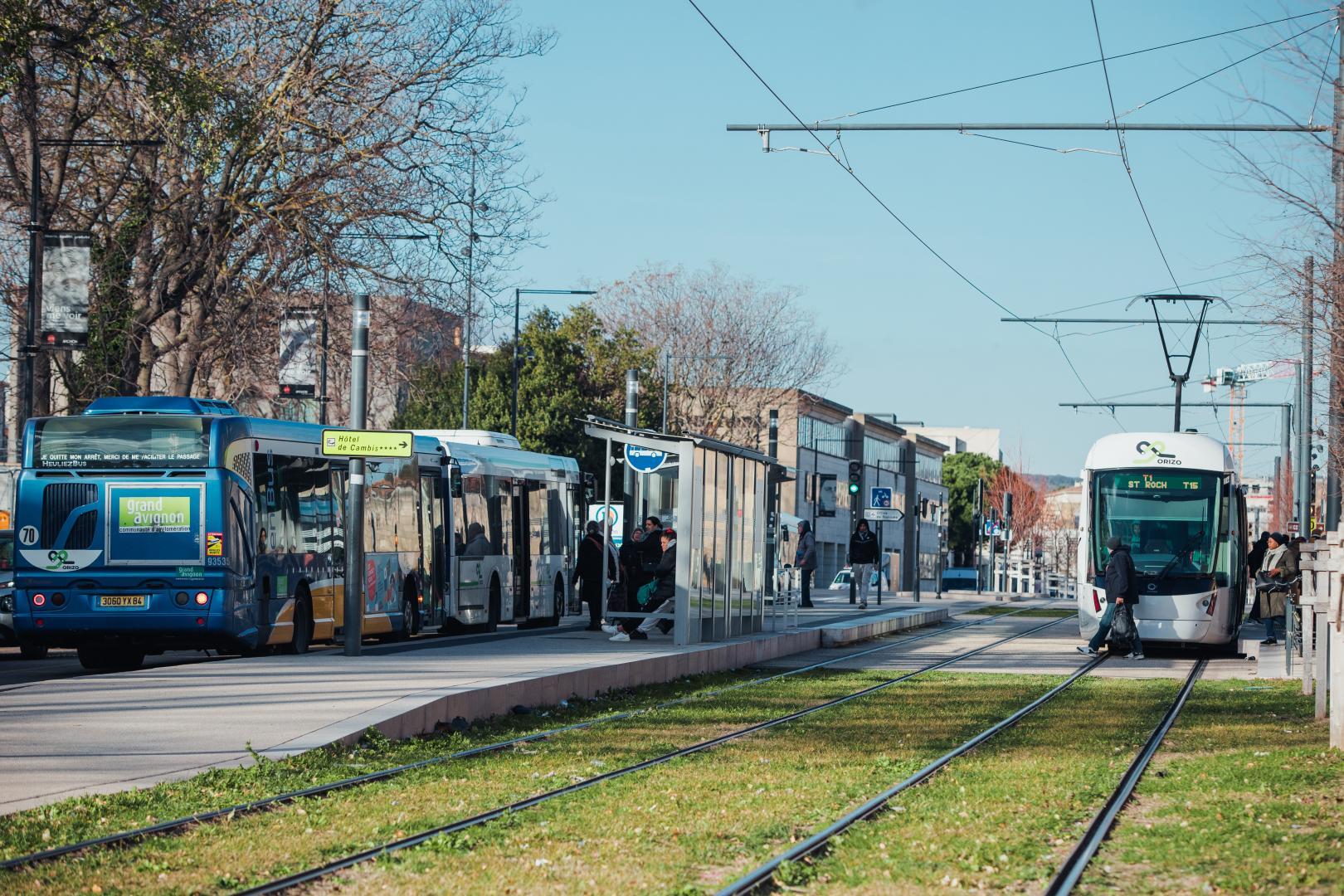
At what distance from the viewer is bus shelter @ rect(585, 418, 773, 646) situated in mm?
22500

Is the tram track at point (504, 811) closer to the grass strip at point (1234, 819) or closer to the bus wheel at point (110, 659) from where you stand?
the grass strip at point (1234, 819)

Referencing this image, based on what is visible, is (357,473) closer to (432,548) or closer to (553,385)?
(432,548)

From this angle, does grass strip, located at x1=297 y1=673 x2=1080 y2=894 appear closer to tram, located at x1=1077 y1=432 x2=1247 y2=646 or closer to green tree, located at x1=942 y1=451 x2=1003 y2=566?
tram, located at x1=1077 y1=432 x2=1247 y2=646

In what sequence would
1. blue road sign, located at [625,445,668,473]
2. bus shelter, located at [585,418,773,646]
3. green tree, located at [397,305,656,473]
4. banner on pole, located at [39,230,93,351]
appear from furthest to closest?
green tree, located at [397,305,656,473] → blue road sign, located at [625,445,668,473] → banner on pole, located at [39,230,93,351] → bus shelter, located at [585,418,773,646]

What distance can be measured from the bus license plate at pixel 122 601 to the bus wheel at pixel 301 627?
8.56 ft

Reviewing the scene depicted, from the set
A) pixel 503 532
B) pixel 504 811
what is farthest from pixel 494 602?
pixel 504 811

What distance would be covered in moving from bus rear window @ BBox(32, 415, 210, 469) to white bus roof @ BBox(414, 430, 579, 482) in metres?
8.25

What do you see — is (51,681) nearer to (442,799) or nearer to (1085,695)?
(442,799)

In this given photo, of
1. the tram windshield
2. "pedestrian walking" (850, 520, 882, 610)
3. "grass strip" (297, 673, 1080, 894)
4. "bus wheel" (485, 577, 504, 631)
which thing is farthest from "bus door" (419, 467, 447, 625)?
"pedestrian walking" (850, 520, 882, 610)

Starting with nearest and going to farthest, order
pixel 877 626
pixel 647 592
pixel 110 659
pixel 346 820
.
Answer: pixel 346 820 → pixel 110 659 → pixel 647 592 → pixel 877 626

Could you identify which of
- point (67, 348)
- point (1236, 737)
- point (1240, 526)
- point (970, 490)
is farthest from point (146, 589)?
point (970, 490)

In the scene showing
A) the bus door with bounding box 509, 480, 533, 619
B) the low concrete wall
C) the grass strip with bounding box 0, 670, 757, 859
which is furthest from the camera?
the bus door with bounding box 509, 480, 533, 619

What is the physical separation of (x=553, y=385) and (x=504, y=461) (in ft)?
126

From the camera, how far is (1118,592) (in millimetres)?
27359
